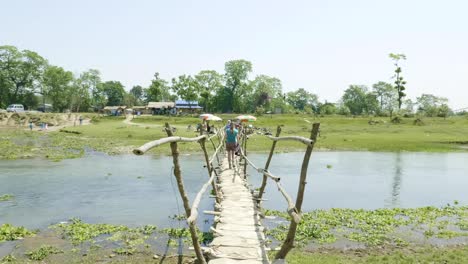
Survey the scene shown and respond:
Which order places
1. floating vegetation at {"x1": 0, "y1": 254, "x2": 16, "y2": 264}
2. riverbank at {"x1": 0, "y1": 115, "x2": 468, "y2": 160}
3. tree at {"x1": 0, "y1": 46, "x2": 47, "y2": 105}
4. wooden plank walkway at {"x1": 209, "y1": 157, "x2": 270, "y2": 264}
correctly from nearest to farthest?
wooden plank walkway at {"x1": 209, "y1": 157, "x2": 270, "y2": 264}, floating vegetation at {"x1": 0, "y1": 254, "x2": 16, "y2": 264}, riverbank at {"x1": 0, "y1": 115, "x2": 468, "y2": 160}, tree at {"x1": 0, "y1": 46, "x2": 47, "y2": 105}

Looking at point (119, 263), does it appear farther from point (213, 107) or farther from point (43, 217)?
point (213, 107)

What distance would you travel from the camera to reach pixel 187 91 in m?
85.4

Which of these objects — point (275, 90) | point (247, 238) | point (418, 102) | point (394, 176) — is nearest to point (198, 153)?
point (394, 176)

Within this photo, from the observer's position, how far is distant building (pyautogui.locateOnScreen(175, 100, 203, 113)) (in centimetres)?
8944

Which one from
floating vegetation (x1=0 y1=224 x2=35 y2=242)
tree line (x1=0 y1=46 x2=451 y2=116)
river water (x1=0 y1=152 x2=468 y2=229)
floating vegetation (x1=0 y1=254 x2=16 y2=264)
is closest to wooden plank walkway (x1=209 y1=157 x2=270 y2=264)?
river water (x1=0 y1=152 x2=468 y2=229)

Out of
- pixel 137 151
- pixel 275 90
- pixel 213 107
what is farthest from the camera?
pixel 275 90

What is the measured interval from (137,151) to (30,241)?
330 inches

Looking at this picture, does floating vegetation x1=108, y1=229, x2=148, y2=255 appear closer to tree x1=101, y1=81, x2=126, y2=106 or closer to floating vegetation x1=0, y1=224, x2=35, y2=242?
floating vegetation x1=0, y1=224, x2=35, y2=242

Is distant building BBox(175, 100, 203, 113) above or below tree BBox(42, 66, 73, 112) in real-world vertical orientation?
below

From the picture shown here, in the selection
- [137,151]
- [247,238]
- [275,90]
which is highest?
[275,90]

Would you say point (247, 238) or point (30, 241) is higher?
point (247, 238)

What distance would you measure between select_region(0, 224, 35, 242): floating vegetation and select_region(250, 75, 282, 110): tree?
8601 centimetres

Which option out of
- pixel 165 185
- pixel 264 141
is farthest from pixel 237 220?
pixel 264 141

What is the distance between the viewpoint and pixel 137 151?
616 centimetres
